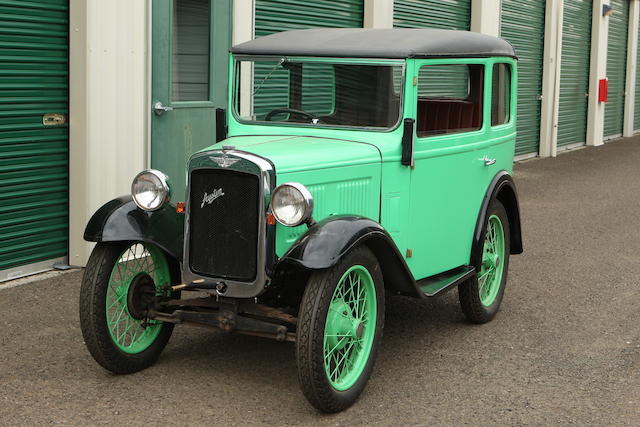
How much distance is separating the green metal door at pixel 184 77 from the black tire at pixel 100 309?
3.29 m

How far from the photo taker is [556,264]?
27.0 ft

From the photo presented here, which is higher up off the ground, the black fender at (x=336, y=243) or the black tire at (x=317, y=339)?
the black fender at (x=336, y=243)

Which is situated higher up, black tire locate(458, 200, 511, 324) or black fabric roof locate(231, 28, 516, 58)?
black fabric roof locate(231, 28, 516, 58)

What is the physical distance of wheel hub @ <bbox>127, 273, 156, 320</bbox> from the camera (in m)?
5.12

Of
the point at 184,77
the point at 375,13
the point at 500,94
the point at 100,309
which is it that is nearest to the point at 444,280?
the point at 500,94

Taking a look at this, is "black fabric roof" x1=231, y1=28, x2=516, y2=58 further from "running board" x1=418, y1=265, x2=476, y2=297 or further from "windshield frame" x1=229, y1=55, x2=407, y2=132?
"running board" x1=418, y1=265, x2=476, y2=297

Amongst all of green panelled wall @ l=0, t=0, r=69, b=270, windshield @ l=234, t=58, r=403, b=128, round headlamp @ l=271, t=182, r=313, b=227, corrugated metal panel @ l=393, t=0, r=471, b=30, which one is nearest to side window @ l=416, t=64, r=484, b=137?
windshield @ l=234, t=58, r=403, b=128

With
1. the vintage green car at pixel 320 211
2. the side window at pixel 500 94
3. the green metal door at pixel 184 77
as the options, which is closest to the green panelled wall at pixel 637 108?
the green metal door at pixel 184 77

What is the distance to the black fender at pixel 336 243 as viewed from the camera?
4.47 m

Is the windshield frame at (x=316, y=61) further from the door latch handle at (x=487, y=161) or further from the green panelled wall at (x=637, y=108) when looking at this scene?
the green panelled wall at (x=637, y=108)

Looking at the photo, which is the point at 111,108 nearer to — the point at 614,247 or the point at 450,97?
the point at 450,97

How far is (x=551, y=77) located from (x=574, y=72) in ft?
6.01

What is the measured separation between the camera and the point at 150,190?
5.00 m

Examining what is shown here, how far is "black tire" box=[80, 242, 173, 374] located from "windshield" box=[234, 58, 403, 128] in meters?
A: 1.24
